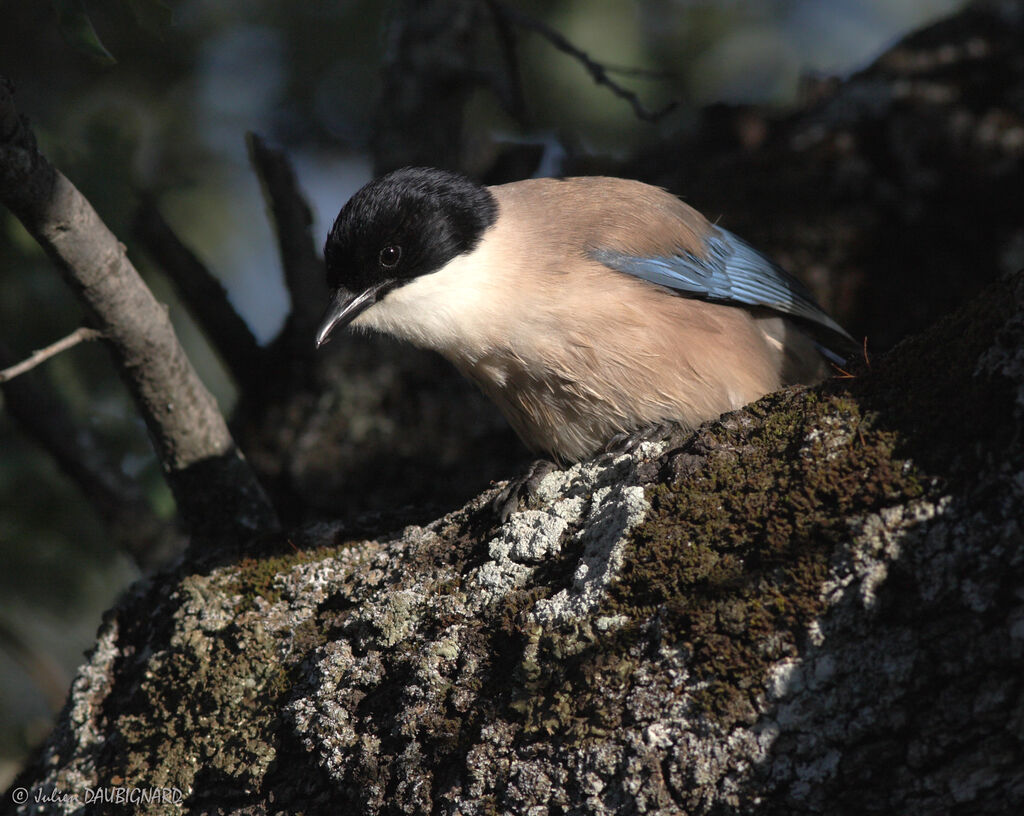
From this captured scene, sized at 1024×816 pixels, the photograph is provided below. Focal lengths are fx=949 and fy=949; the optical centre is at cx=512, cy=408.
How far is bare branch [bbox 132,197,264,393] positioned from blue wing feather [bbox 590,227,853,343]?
7.50 ft

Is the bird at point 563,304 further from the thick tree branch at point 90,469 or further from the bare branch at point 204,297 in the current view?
the thick tree branch at point 90,469

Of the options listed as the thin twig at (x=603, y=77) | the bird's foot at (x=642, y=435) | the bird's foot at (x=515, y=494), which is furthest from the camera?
the thin twig at (x=603, y=77)

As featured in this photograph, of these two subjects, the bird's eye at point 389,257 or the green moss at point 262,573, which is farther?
the bird's eye at point 389,257

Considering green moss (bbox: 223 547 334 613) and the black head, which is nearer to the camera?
green moss (bbox: 223 547 334 613)

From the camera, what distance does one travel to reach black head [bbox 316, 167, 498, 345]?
3.50 m

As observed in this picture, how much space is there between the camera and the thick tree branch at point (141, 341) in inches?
113

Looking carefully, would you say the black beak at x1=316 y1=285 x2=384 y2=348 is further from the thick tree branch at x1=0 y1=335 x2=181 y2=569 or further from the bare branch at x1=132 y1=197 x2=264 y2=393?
the thick tree branch at x1=0 y1=335 x2=181 y2=569

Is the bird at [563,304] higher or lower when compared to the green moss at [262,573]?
higher

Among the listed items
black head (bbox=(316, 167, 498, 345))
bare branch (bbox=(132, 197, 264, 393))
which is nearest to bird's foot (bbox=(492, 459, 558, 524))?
black head (bbox=(316, 167, 498, 345))

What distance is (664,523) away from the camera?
2.46 meters

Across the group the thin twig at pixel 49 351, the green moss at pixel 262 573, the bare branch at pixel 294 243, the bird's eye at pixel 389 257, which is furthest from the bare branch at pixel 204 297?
the green moss at pixel 262 573

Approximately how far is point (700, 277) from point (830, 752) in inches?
86.0

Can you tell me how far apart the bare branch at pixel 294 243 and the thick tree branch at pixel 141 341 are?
1.44m

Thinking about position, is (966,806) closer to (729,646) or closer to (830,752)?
(830,752)
